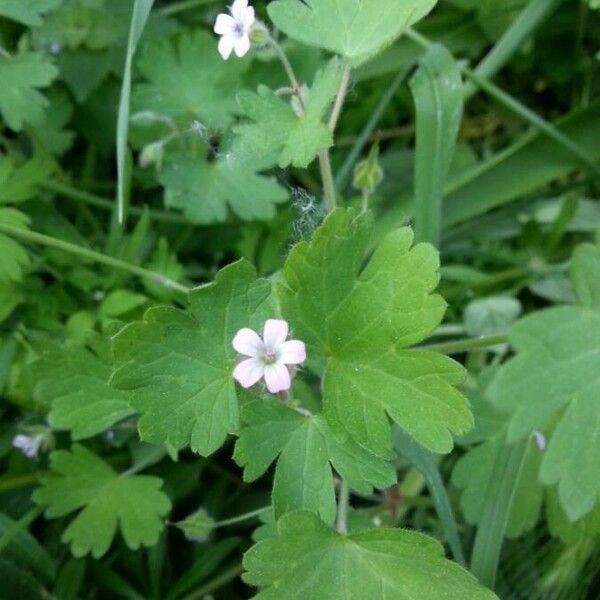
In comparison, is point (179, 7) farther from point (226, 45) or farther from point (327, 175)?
point (327, 175)

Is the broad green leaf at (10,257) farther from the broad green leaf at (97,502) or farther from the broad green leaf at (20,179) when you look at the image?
the broad green leaf at (97,502)

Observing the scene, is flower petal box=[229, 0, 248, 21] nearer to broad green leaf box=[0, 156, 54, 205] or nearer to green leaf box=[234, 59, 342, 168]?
green leaf box=[234, 59, 342, 168]

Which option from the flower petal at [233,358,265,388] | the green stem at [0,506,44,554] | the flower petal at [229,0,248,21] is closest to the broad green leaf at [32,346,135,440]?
the green stem at [0,506,44,554]

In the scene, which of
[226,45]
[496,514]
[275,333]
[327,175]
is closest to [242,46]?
[226,45]

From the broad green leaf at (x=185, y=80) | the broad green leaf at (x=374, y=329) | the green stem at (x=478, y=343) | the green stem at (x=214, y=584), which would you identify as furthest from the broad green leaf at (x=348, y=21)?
Result: the green stem at (x=214, y=584)

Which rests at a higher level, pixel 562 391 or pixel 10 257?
pixel 10 257

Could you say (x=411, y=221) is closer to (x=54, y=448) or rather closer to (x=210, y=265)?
(x=210, y=265)
